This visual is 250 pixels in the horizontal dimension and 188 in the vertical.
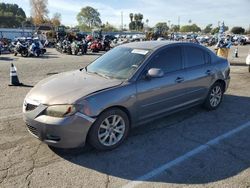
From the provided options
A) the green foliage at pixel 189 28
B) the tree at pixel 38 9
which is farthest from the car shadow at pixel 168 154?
the green foliage at pixel 189 28

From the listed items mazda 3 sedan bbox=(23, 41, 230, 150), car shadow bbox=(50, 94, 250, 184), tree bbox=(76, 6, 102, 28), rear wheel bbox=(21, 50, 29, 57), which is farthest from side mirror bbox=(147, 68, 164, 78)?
tree bbox=(76, 6, 102, 28)

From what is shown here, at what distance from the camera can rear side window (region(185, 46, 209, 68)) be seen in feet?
18.6

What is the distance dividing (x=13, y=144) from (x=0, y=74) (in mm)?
8019

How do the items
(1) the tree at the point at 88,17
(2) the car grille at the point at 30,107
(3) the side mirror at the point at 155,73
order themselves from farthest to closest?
(1) the tree at the point at 88,17, (3) the side mirror at the point at 155,73, (2) the car grille at the point at 30,107

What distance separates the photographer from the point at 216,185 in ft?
11.5

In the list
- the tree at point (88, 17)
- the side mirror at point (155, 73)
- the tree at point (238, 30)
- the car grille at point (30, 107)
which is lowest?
the car grille at point (30, 107)

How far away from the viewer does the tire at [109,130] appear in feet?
13.5

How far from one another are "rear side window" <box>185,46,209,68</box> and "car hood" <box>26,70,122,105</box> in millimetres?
1884

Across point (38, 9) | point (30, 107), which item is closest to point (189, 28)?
point (38, 9)

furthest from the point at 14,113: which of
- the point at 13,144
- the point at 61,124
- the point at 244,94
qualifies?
the point at 244,94

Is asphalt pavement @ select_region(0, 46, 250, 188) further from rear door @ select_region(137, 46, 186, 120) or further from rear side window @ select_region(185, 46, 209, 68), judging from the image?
rear side window @ select_region(185, 46, 209, 68)

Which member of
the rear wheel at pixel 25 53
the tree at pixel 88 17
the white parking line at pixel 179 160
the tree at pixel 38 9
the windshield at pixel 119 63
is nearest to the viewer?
the white parking line at pixel 179 160

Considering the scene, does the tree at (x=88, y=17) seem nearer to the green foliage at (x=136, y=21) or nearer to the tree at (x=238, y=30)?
the green foliage at (x=136, y=21)

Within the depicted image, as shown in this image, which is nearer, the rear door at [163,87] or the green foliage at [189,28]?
the rear door at [163,87]
